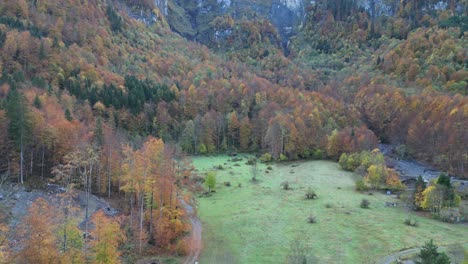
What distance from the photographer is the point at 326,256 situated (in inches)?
2020

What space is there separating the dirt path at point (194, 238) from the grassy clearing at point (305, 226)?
89 centimetres

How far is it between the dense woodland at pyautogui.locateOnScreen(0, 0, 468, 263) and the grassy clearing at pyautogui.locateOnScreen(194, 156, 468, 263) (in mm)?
7538

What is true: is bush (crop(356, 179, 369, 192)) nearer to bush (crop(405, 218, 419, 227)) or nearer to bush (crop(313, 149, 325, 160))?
bush (crop(405, 218, 419, 227))

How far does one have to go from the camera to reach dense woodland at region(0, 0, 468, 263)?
207 feet

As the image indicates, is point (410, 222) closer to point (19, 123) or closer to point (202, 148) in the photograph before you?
point (19, 123)

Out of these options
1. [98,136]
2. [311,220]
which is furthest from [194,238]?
[98,136]

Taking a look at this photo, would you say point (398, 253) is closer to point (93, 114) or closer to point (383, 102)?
point (93, 114)

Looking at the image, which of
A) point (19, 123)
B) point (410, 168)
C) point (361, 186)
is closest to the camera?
point (19, 123)

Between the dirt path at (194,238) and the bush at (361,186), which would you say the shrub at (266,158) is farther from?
the dirt path at (194,238)

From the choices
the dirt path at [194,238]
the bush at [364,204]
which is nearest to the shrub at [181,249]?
the dirt path at [194,238]

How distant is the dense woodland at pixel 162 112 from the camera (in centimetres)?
6319

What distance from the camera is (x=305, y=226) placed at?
207 ft

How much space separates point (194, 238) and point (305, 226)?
17.7 meters

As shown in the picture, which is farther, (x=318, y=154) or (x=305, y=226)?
(x=318, y=154)
